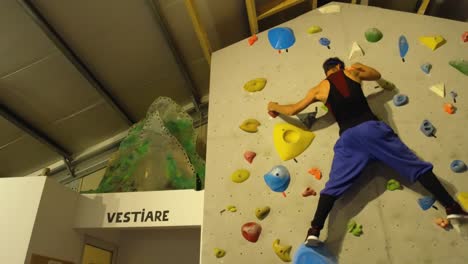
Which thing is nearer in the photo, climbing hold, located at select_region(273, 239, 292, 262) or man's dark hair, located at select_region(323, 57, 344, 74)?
climbing hold, located at select_region(273, 239, 292, 262)

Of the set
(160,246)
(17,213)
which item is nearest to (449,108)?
(160,246)

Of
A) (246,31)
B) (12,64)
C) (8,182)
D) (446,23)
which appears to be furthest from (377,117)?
(12,64)

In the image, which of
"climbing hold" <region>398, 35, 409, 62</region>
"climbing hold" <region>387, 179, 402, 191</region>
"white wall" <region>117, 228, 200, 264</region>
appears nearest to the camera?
"climbing hold" <region>387, 179, 402, 191</region>

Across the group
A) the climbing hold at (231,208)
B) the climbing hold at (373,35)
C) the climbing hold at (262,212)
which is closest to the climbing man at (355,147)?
the climbing hold at (262,212)

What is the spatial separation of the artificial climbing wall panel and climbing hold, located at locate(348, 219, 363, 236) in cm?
3

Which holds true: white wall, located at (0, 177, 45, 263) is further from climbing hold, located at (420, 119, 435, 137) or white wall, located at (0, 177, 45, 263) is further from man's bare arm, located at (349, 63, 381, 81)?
climbing hold, located at (420, 119, 435, 137)

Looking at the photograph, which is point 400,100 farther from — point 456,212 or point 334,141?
point 456,212

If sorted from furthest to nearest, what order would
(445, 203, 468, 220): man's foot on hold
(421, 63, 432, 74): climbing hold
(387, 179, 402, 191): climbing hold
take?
(421, 63, 432, 74): climbing hold < (387, 179, 402, 191): climbing hold < (445, 203, 468, 220): man's foot on hold

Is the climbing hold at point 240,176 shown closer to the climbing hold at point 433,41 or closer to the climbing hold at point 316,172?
the climbing hold at point 316,172

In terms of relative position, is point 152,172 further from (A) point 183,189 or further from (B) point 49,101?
(B) point 49,101

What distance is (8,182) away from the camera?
110 inches

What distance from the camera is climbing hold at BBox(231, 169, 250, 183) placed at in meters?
2.71

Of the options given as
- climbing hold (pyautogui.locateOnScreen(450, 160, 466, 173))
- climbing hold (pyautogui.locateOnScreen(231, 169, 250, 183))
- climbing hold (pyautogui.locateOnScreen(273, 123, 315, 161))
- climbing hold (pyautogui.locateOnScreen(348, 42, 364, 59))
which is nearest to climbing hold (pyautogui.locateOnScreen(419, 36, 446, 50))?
climbing hold (pyautogui.locateOnScreen(348, 42, 364, 59))

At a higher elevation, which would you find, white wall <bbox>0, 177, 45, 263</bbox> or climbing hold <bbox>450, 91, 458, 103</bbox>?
climbing hold <bbox>450, 91, 458, 103</bbox>
